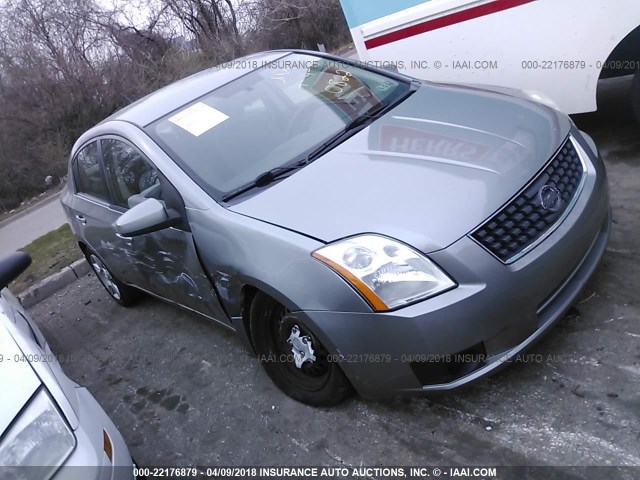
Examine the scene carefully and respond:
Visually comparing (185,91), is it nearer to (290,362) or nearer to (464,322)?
(290,362)

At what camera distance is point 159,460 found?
2.98 metres

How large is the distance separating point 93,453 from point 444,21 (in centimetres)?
389

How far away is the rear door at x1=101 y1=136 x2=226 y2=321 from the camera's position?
3053 mm

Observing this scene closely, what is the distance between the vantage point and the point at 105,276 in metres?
4.79

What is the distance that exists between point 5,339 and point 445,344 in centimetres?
196

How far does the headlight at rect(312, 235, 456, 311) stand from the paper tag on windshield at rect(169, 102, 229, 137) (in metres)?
1.36

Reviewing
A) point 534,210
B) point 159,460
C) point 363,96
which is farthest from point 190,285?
point 534,210

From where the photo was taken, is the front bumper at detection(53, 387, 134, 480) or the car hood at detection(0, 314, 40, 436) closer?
the front bumper at detection(53, 387, 134, 480)

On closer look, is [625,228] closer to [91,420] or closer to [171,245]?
[171,245]

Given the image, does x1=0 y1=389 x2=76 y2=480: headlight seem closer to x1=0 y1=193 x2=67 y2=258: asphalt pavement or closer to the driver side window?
the driver side window

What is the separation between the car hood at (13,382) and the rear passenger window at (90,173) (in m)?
1.63

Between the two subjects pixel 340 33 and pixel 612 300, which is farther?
pixel 340 33

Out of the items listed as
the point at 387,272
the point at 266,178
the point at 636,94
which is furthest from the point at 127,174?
the point at 636,94

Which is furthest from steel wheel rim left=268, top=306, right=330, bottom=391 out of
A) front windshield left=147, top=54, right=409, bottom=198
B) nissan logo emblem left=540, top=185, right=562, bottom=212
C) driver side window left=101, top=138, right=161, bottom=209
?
nissan logo emblem left=540, top=185, right=562, bottom=212
